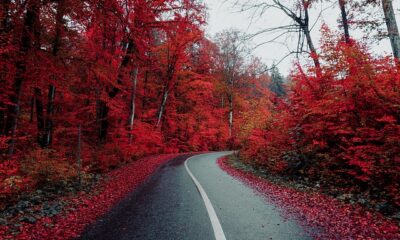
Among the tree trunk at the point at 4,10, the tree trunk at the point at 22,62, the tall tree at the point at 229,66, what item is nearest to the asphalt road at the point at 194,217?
the tree trunk at the point at 22,62

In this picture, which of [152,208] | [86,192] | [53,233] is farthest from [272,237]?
[86,192]

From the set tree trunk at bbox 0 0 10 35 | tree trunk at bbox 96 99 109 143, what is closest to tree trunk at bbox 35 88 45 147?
tree trunk at bbox 96 99 109 143

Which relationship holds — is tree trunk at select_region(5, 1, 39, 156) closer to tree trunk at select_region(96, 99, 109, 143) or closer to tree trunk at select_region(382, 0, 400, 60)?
tree trunk at select_region(96, 99, 109, 143)

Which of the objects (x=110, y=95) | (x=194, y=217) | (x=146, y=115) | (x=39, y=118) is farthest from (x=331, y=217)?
(x=146, y=115)

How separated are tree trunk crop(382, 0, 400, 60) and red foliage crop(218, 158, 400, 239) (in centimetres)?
576

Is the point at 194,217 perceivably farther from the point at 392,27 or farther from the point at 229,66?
the point at 229,66

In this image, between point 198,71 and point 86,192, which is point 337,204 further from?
point 198,71

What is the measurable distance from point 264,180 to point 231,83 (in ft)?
75.5

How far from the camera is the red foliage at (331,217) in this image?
14.8 feet

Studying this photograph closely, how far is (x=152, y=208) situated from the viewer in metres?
6.21

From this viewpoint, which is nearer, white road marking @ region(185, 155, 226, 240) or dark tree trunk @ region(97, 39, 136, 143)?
white road marking @ region(185, 155, 226, 240)

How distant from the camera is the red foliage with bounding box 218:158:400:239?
178 inches

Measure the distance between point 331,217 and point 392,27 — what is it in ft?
23.6

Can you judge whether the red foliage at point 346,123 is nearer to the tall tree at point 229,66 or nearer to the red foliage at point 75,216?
the red foliage at point 75,216
